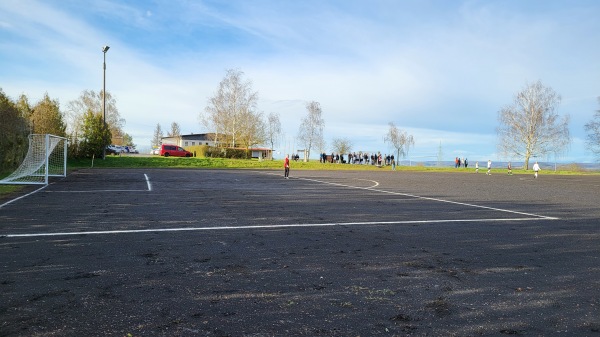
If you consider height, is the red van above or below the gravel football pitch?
above

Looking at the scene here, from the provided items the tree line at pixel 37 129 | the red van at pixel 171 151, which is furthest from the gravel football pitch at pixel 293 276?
the red van at pixel 171 151

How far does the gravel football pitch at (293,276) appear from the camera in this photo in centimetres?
343

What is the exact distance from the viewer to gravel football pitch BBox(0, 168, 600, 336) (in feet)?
11.3

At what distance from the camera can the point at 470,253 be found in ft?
20.2

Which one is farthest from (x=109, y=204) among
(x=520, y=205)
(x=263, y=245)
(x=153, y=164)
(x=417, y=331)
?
(x=153, y=164)

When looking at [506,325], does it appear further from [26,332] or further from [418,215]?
[418,215]

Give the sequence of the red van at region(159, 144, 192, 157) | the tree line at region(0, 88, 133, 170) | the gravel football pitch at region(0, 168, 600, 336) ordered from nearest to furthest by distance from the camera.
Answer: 1. the gravel football pitch at region(0, 168, 600, 336)
2. the tree line at region(0, 88, 133, 170)
3. the red van at region(159, 144, 192, 157)

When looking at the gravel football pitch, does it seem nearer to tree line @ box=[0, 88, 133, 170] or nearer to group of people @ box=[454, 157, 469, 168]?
tree line @ box=[0, 88, 133, 170]

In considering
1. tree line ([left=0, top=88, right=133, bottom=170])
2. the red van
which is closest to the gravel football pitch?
tree line ([left=0, top=88, right=133, bottom=170])

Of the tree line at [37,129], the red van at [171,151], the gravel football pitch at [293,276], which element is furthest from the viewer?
the red van at [171,151]

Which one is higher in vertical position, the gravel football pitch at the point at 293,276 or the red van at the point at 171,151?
the red van at the point at 171,151

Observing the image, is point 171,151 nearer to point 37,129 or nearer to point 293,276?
point 37,129

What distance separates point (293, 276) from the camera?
187 inches

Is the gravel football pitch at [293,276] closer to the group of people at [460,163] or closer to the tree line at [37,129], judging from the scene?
the tree line at [37,129]
